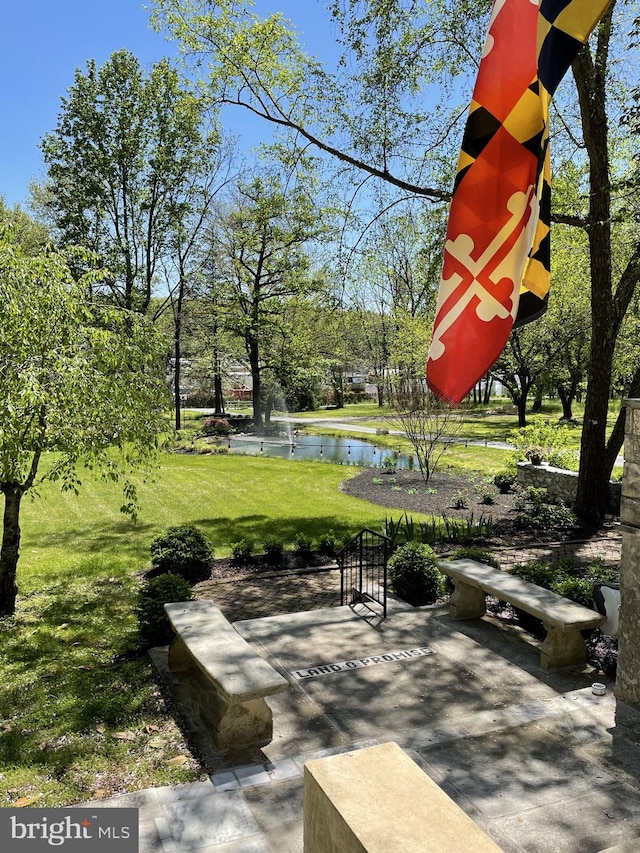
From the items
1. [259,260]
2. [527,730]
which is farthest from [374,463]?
[527,730]

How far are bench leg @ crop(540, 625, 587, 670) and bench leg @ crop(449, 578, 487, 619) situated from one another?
1356 millimetres

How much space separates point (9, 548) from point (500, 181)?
22.7 feet

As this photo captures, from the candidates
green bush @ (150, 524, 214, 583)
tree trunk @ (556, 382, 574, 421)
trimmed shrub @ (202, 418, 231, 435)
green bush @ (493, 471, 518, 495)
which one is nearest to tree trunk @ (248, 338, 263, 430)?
trimmed shrub @ (202, 418, 231, 435)

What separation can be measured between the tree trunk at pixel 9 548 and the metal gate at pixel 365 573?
3990 millimetres

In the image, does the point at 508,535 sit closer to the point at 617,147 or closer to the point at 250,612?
the point at 250,612

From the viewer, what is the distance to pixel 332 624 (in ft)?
24.5

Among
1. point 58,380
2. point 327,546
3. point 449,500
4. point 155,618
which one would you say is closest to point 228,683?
point 155,618

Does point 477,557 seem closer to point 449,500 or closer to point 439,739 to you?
point 439,739

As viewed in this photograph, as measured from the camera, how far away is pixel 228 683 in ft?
15.2

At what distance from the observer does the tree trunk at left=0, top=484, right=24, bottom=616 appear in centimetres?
759

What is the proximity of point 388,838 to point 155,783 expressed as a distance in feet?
8.16

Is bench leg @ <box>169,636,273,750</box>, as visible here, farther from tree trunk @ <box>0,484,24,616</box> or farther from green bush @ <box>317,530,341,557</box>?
green bush @ <box>317,530,341,557</box>

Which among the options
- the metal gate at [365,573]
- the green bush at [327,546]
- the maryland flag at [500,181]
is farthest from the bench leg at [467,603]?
the maryland flag at [500,181]
